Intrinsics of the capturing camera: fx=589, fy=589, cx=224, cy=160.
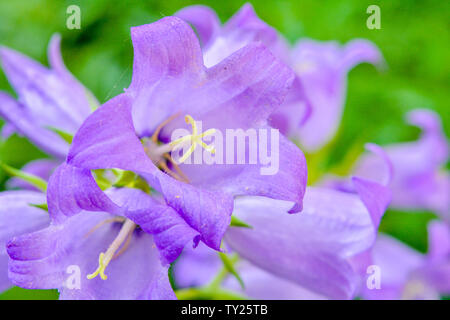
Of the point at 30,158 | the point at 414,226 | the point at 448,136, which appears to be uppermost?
the point at 30,158

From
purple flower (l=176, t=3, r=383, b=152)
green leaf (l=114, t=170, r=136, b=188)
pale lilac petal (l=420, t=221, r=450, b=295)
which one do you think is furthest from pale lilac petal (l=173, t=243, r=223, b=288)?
green leaf (l=114, t=170, r=136, b=188)

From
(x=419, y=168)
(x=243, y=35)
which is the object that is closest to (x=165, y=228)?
(x=243, y=35)

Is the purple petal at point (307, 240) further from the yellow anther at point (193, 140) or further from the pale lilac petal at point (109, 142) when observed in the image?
the pale lilac petal at point (109, 142)

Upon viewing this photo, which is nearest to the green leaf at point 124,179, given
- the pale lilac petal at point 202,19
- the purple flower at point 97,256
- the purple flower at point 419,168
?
the purple flower at point 97,256

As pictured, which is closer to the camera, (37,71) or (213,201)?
(213,201)

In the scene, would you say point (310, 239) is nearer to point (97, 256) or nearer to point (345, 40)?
point (97, 256)
